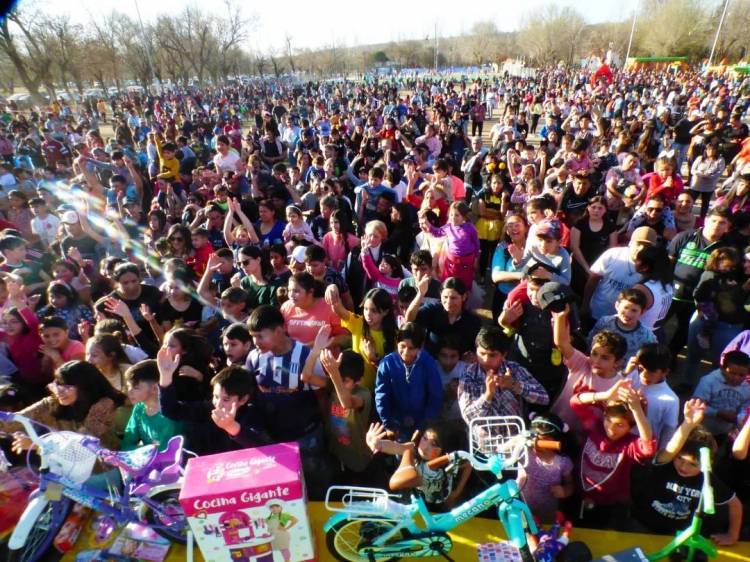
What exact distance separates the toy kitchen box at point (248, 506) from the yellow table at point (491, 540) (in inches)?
18.8

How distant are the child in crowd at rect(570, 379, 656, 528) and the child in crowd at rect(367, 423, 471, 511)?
78 centimetres

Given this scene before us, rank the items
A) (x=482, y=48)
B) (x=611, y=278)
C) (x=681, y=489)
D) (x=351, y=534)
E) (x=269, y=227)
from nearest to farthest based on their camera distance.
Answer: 1. (x=681, y=489)
2. (x=351, y=534)
3. (x=611, y=278)
4. (x=269, y=227)
5. (x=482, y=48)

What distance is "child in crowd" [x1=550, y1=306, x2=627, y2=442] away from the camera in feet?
9.41

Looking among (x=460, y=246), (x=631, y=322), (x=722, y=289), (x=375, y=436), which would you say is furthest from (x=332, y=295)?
(x=722, y=289)

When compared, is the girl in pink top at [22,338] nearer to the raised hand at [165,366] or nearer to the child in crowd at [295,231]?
the raised hand at [165,366]

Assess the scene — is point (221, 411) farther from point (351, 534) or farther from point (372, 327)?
point (372, 327)

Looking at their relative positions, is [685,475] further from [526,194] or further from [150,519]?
[526,194]

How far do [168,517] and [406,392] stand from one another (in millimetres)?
1668

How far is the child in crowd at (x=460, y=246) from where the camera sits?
472 centimetres

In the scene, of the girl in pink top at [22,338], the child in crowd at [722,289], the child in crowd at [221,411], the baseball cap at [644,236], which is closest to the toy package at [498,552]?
the child in crowd at [221,411]

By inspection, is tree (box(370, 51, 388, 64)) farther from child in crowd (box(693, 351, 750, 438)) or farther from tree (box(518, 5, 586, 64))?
child in crowd (box(693, 351, 750, 438))

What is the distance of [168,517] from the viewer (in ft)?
8.77

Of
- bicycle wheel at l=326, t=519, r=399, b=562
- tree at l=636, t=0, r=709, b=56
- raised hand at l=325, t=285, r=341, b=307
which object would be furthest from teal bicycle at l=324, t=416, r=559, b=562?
tree at l=636, t=0, r=709, b=56

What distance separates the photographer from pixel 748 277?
404 centimetres
